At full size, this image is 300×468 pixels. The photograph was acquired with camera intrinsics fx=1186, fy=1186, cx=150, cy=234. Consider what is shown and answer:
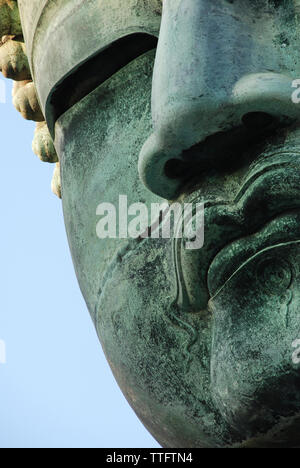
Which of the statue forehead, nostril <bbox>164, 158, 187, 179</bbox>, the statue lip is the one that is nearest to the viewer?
the statue lip

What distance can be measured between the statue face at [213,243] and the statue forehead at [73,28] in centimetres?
1

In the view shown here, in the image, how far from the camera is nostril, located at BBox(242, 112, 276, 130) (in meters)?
2.14

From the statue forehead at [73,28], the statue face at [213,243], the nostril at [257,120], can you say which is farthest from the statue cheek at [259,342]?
the statue forehead at [73,28]

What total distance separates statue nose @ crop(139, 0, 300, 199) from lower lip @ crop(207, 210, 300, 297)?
19 cm

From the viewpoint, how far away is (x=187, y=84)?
7.07 ft

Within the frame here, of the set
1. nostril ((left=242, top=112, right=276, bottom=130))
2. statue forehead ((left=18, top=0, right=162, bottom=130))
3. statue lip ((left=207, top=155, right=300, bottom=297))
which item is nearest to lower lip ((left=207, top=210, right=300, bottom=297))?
statue lip ((left=207, top=155, right=300, bottom=297))

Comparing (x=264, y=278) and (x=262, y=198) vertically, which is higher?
(x=262, y=198)

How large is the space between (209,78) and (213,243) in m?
0.30

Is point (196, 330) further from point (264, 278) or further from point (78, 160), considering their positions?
point (78, 160)

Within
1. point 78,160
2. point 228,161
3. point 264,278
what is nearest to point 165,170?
point 228,161

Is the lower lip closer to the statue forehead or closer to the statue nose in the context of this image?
the statue nose

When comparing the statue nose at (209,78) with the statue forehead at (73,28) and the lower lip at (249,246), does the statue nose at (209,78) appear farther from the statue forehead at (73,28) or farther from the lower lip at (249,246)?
the statue forehead at (73,28)

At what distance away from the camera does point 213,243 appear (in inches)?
86.0

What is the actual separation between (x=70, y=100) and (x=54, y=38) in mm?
146
